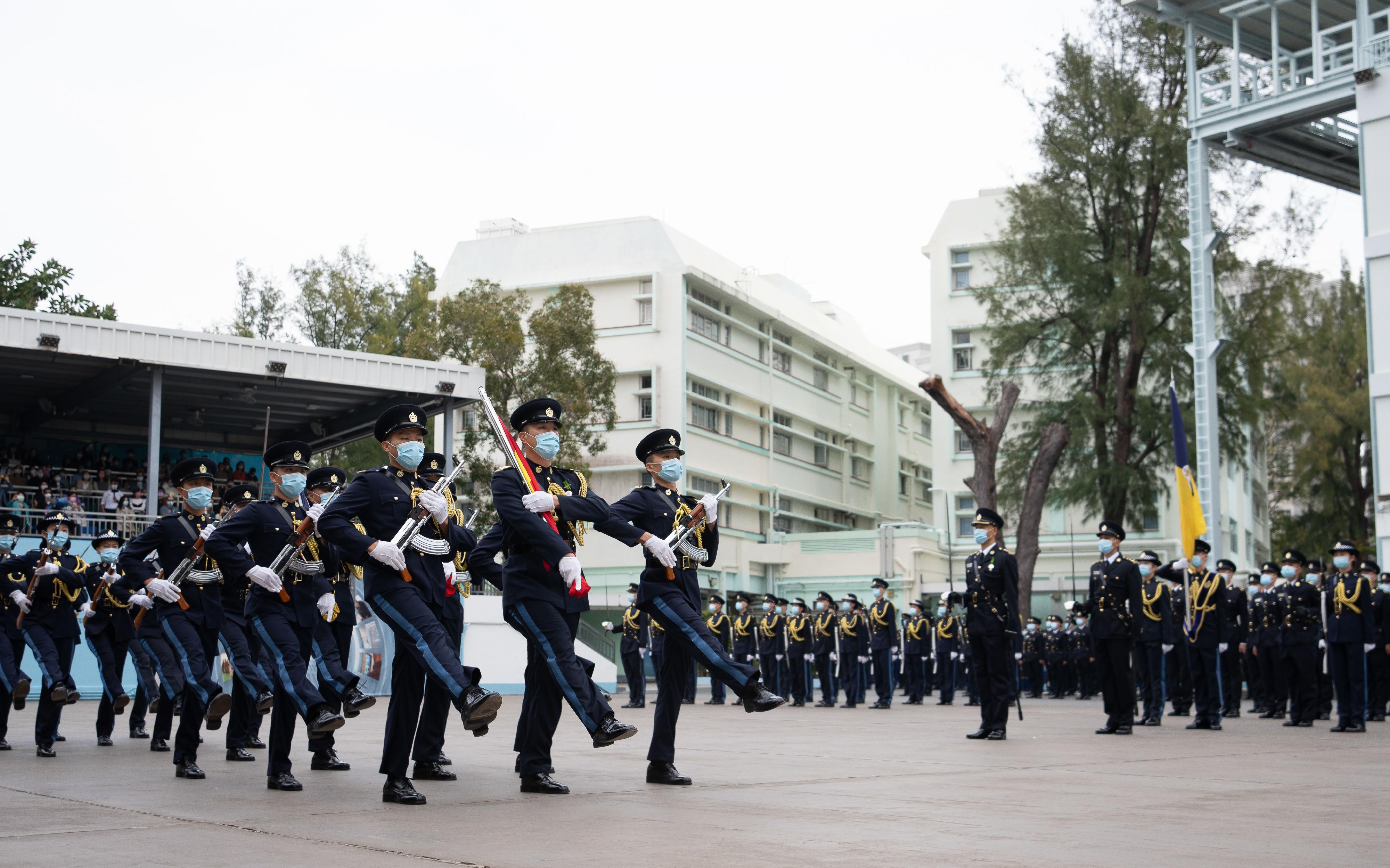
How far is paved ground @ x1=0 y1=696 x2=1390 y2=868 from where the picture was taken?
5613 millimetres

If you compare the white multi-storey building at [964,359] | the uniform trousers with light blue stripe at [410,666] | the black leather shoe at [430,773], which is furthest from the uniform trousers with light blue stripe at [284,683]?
the white multi-storey building at [964,359]

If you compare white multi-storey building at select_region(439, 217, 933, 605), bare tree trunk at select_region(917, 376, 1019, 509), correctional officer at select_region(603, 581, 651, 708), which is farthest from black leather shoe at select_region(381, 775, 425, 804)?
white multi-storey building at select_region(439, 217, 933, 605)

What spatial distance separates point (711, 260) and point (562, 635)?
44.6 metres

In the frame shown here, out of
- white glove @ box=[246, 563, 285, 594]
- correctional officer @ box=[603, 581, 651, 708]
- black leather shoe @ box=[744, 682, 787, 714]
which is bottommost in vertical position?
correctional officer @ box=[603, 581, 651, 708]

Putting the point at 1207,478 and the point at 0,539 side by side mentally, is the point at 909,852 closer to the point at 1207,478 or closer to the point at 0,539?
the point at 0,539

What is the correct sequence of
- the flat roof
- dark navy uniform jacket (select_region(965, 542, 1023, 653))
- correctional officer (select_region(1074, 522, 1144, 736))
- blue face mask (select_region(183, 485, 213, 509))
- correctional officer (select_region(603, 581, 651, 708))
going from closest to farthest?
blue face mask (select_region(183, 485, 213, 509)) → dark navy uniform jacket (select_region(965, 542, 1023, 653)) → correctional officer (select_region(1074, 522, 1144, 736)) → correctional officer (select_region(603, 581, 651, 708)) → the flat roof

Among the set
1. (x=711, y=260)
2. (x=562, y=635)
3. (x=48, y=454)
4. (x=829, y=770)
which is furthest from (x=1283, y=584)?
(x=711, y=260)

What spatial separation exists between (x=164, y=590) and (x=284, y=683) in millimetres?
2007

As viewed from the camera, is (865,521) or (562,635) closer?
(562,635)

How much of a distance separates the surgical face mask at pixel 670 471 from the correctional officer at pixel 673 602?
0.5 inches

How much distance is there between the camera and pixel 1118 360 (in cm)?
3159

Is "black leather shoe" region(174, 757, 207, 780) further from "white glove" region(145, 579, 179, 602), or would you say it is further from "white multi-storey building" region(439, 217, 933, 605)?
"white multi-storey building" region(439, 217, 933, 605)

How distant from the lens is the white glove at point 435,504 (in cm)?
763

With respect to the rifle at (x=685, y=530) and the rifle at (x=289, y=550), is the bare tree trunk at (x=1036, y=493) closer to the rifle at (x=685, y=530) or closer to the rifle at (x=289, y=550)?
the rifle at (x=685, y=530)
